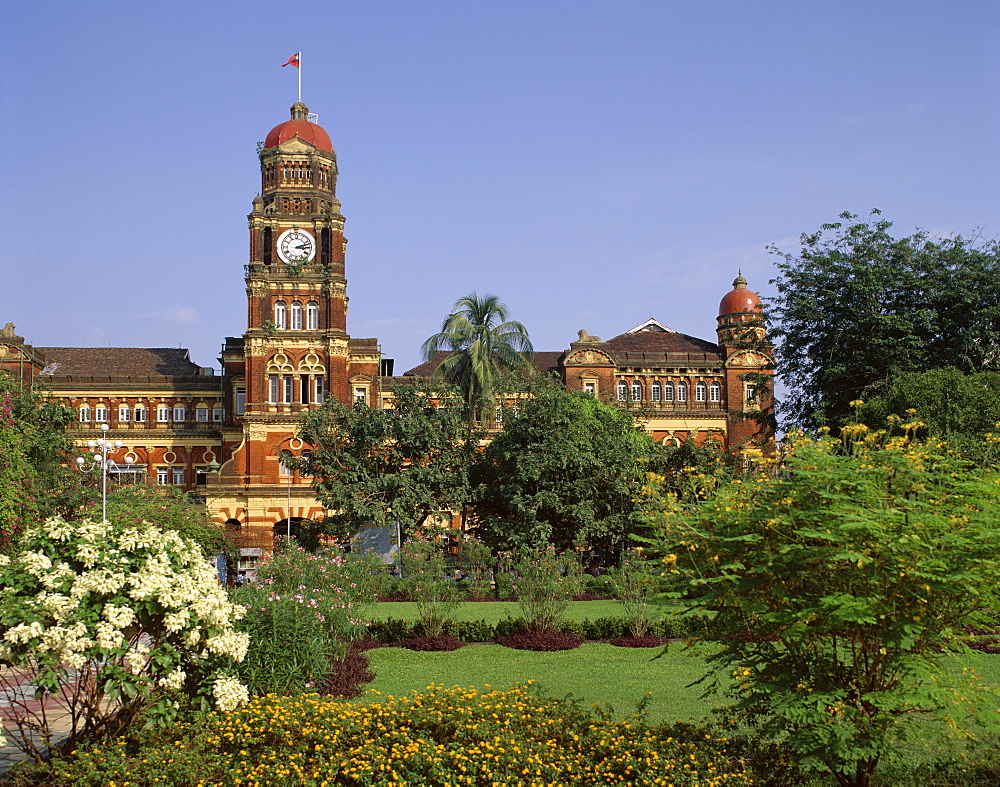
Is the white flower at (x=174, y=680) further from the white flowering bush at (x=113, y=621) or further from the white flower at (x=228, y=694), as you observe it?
the white flower at (x=228, y=694)

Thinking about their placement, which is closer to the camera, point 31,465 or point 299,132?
point 31,465

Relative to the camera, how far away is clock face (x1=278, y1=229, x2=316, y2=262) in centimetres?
4797

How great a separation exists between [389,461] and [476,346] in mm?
6452

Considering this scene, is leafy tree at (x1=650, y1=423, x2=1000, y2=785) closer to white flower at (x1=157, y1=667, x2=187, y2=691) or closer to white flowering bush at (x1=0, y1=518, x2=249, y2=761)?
white flowering bush at (x1=0, y1=518, x2=249, y2=761)

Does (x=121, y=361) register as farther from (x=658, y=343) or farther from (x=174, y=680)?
(x=174, y=680)

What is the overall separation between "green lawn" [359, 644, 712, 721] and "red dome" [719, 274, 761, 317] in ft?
132

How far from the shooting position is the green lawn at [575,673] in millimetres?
12508

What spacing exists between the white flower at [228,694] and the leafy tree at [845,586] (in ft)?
14.2

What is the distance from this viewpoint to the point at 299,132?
49.9m

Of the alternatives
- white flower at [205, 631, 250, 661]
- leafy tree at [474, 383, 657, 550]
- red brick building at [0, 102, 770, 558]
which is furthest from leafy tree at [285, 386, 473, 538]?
white flower at [205, 631, 250, 661]

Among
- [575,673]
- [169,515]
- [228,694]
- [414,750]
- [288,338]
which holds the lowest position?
[575,673]

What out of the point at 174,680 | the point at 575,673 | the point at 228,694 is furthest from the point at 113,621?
the point at 575,673

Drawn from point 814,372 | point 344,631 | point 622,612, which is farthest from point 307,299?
point 344,631

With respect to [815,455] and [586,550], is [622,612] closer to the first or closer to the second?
[586,550]
